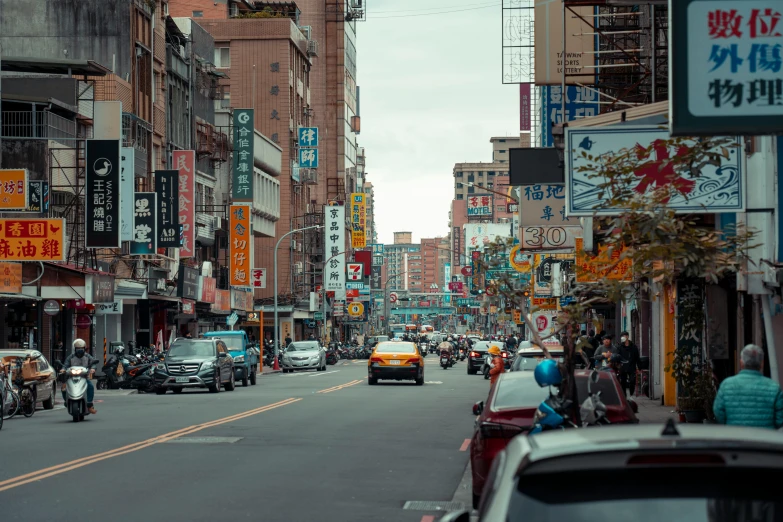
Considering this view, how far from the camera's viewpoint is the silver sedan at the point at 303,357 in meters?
→ 63.4

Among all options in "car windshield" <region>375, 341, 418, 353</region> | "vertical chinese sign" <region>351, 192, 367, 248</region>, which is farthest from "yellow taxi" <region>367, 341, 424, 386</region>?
"vertical chinese sign" <region>351, 192, 367, 248</region>

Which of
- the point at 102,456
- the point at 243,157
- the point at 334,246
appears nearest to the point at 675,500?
the point at 102,456

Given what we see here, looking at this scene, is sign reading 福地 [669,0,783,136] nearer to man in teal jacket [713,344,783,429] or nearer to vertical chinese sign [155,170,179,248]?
man in teal jacket [713,344,783,429]

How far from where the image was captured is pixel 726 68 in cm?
917

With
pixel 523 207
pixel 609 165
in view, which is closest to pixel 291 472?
pixel 609 165

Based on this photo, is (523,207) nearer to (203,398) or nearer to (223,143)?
(203,398)

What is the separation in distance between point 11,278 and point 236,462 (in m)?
21.0

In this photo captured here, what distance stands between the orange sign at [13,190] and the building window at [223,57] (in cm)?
6330

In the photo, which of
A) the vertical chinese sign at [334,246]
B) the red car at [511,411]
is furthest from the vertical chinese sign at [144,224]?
the vertical chinese sign at [334,246]

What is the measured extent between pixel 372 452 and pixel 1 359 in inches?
525

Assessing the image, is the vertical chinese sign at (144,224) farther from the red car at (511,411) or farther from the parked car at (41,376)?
the red car at (511,411)

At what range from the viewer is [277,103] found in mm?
101312

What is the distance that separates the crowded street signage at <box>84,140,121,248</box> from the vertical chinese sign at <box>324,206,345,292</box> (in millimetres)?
56177

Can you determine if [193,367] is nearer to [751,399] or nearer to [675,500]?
[751,399]
